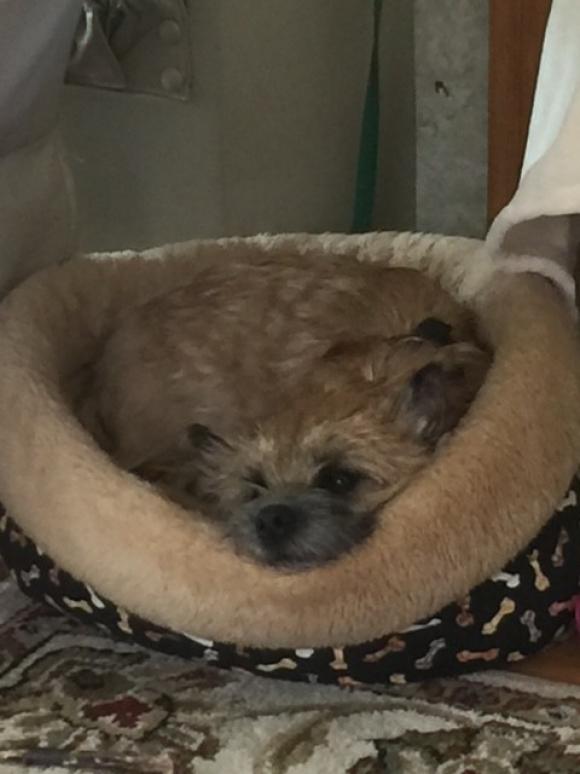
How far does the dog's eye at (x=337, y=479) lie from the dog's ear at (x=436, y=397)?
0.27 ft

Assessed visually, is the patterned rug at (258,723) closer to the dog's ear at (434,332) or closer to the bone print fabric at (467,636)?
the bone print fabric at (467,636)

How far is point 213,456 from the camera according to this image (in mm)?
1446

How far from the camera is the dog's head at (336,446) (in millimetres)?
1276

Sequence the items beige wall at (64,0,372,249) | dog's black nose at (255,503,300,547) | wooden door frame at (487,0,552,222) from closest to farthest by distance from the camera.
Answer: dog's black nose at (255,503,300,547)
wooden door frame at (487,0,552,222)
beige wall at (64,0,372,249)

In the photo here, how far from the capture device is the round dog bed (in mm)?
1191

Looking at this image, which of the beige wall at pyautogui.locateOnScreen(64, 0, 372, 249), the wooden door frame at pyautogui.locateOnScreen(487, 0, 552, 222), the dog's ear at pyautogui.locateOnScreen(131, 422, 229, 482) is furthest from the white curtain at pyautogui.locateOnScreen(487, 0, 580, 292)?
the beige wall at pyautogui.locateOnScreen(64, 0, 372, 249)

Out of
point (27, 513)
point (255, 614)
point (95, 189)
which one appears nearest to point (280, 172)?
point (95, 189)

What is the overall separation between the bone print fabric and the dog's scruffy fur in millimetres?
98

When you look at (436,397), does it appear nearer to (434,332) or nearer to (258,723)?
(434,332)

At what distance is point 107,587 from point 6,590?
29 centimetres

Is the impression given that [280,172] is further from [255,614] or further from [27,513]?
[255,614]

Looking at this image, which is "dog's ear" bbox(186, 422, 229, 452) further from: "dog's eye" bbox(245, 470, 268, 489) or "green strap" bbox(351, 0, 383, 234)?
"green strap" bbox(351, 0, 383, 234)

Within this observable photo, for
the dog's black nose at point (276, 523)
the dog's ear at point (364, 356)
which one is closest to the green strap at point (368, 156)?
the dog's ear at point (364, 356)

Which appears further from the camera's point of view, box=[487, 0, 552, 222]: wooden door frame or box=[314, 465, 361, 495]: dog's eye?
box=[487, 0, 552, 222]: wooden door frame
